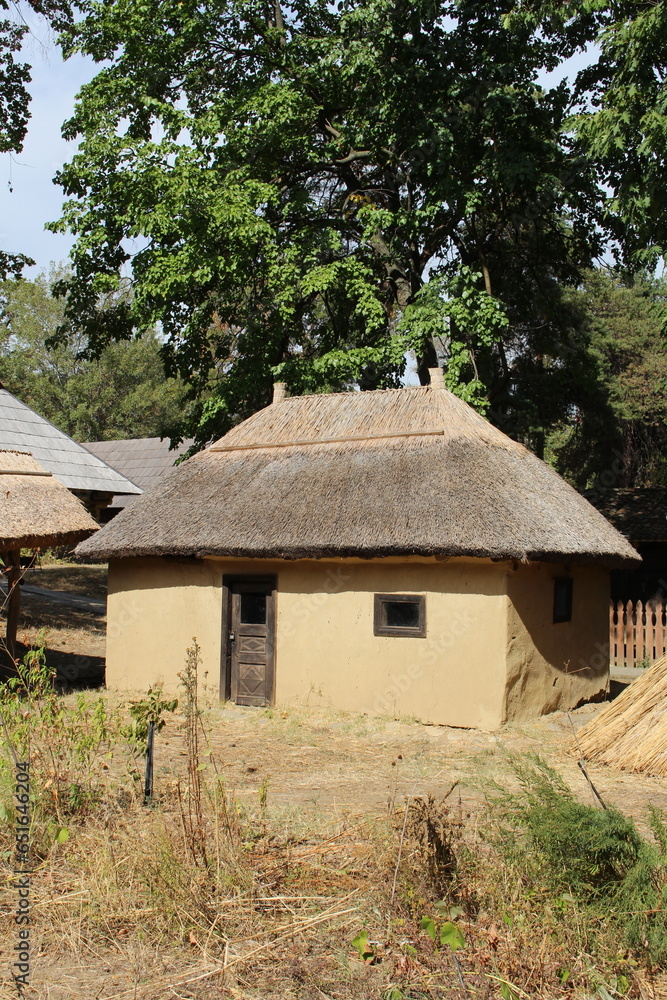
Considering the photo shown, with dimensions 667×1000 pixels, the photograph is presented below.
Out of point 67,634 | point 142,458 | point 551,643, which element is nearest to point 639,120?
point 551,643

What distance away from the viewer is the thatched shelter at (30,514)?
36.3 feet

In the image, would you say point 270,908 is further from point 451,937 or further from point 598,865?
point 598,865

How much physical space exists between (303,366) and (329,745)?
29.1 feet

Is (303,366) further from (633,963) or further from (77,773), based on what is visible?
(633,963)

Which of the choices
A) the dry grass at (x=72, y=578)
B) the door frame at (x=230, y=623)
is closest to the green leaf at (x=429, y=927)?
the door frame at (x=230, y=623)

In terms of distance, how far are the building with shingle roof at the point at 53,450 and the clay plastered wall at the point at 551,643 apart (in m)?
10.6

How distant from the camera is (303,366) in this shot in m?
17.0

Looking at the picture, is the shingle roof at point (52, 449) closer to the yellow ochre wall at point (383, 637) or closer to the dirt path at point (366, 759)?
the yellow ochre wall at point (383, 637)

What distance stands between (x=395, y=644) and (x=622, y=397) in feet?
61.2

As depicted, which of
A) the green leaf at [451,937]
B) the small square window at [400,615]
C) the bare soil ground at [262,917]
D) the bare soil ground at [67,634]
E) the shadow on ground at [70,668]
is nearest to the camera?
the green leaf at [451,937]

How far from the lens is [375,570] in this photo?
1117 cm

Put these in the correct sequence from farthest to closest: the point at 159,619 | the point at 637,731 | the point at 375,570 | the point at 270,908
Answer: the point at 159,619 → the point at 375,570 → the point at 637,731 → the point at 270,908

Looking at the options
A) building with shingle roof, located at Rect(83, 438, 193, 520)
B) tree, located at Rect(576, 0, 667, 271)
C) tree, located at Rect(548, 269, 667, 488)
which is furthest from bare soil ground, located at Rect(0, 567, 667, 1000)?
building with shingle roof, located at Rect(83, 438, 193, 520)

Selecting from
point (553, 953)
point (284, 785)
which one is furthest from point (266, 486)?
point (553, 953)
